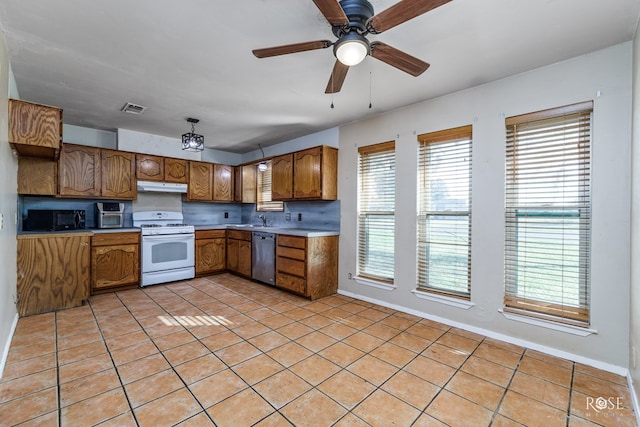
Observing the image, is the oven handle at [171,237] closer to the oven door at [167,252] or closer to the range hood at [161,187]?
the oven door at [167,252]

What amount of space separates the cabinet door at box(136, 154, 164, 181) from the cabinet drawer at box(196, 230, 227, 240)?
113 centimetres

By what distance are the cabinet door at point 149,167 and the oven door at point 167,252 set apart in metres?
1.05

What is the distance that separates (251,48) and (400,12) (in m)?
1.31

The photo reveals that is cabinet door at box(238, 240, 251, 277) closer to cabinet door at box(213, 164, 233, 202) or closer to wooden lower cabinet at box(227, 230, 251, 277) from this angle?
wooden lower cabinet at box(227, 230, 251, 277)

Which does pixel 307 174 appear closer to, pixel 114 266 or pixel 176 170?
pixel 176 170

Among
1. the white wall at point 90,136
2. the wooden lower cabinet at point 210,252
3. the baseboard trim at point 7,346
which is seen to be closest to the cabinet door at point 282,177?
the wooden lower cabinet at point 210,252

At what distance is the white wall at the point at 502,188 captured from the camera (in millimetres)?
2225

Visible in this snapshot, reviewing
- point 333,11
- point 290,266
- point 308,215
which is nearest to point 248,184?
point 308,215

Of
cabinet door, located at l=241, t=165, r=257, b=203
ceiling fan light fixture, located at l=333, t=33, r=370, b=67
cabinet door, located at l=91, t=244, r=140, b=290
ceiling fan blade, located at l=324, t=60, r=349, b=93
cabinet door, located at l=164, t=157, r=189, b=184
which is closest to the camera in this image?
ceiling fan light fixture, located at l=333, t=33, r=370, b=67

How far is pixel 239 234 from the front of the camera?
519 cm

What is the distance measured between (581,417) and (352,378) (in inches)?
54.8

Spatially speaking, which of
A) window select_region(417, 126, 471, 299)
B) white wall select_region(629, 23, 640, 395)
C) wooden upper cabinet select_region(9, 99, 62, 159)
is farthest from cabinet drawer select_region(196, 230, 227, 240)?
white wall select_region(629, 23, 640, 395)

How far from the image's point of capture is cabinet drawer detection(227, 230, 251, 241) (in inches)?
196

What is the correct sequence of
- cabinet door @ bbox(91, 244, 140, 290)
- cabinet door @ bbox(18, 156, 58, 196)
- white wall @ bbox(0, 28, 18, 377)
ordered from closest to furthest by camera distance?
white wall @ bbox(0, 28, 18, 377)
cabinet door @ bbox(18, 156, 58, 196)
cabinet door @ bbox(91, 244, 140, 290)
